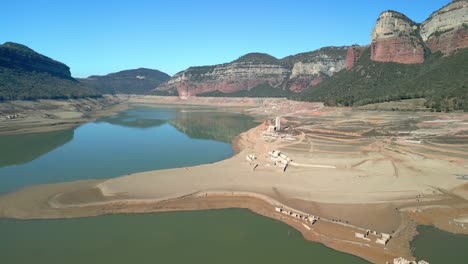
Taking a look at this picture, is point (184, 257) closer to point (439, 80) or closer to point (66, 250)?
point (66, 250)

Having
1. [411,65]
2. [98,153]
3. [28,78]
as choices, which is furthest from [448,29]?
[28,78]

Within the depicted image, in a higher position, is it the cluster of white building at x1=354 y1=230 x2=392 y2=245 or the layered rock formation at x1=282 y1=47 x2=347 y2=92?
the layered rock formation at x1=282 y1=47 x2=347 y2=92

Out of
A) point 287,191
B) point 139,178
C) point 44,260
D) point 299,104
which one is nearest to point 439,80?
point 299,104

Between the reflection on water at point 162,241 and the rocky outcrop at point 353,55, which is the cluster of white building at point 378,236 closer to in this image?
the reflection on water at point 162,241

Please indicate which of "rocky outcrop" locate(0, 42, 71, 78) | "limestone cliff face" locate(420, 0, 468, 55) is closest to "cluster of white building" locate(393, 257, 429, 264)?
"limestone cliff face" locate(420, 0, 468, 55)

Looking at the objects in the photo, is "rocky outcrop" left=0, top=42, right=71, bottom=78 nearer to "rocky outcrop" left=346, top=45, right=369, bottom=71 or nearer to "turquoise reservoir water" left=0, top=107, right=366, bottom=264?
"turquoise reservoir water" left=0, top=107, right=366, bottom=264

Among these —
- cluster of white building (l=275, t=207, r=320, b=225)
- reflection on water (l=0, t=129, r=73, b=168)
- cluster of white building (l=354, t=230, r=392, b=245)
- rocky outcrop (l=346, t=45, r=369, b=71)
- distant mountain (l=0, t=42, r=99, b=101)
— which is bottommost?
reflection on water (l=0, t=129, r=73, b=168)

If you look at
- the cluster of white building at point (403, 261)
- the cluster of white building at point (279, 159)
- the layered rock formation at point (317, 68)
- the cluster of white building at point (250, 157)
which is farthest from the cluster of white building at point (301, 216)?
the layered rock formation at point (317, 68)

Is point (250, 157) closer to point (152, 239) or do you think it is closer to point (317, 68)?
point (152, 239)
